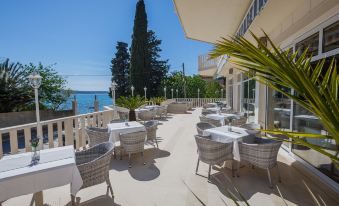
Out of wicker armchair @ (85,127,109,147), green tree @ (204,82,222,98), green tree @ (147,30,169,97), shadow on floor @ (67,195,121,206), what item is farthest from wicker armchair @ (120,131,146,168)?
green tree @ (147,30,169,97)

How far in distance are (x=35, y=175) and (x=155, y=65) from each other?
21462 mm

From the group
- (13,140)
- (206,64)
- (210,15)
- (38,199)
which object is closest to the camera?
(38,199)

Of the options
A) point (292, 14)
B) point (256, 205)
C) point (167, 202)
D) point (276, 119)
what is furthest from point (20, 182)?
point (276, 119)

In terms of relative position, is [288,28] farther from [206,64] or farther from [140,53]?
[140,53]

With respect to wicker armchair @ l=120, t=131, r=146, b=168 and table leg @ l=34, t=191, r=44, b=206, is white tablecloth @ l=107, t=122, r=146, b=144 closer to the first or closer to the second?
wicker armchair @ l=120, t=131, r=146, b=168

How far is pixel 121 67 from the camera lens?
24.0 meters

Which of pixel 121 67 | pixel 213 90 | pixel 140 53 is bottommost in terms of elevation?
pixel 213 90

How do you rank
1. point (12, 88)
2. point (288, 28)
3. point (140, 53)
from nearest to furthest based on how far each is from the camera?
1. point (288, 28)
2. point (12, 88)
3. point (140, 53)

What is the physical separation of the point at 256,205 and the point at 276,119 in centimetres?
345

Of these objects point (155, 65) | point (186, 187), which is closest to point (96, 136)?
point (186, 187)

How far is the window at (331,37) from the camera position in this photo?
2.73 metres

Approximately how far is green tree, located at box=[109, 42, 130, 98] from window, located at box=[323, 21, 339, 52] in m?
21.7

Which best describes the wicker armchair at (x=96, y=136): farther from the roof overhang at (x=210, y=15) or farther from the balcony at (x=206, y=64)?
the balcony at (x=206, y=64)

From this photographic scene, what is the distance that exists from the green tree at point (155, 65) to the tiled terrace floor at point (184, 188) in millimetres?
18138
